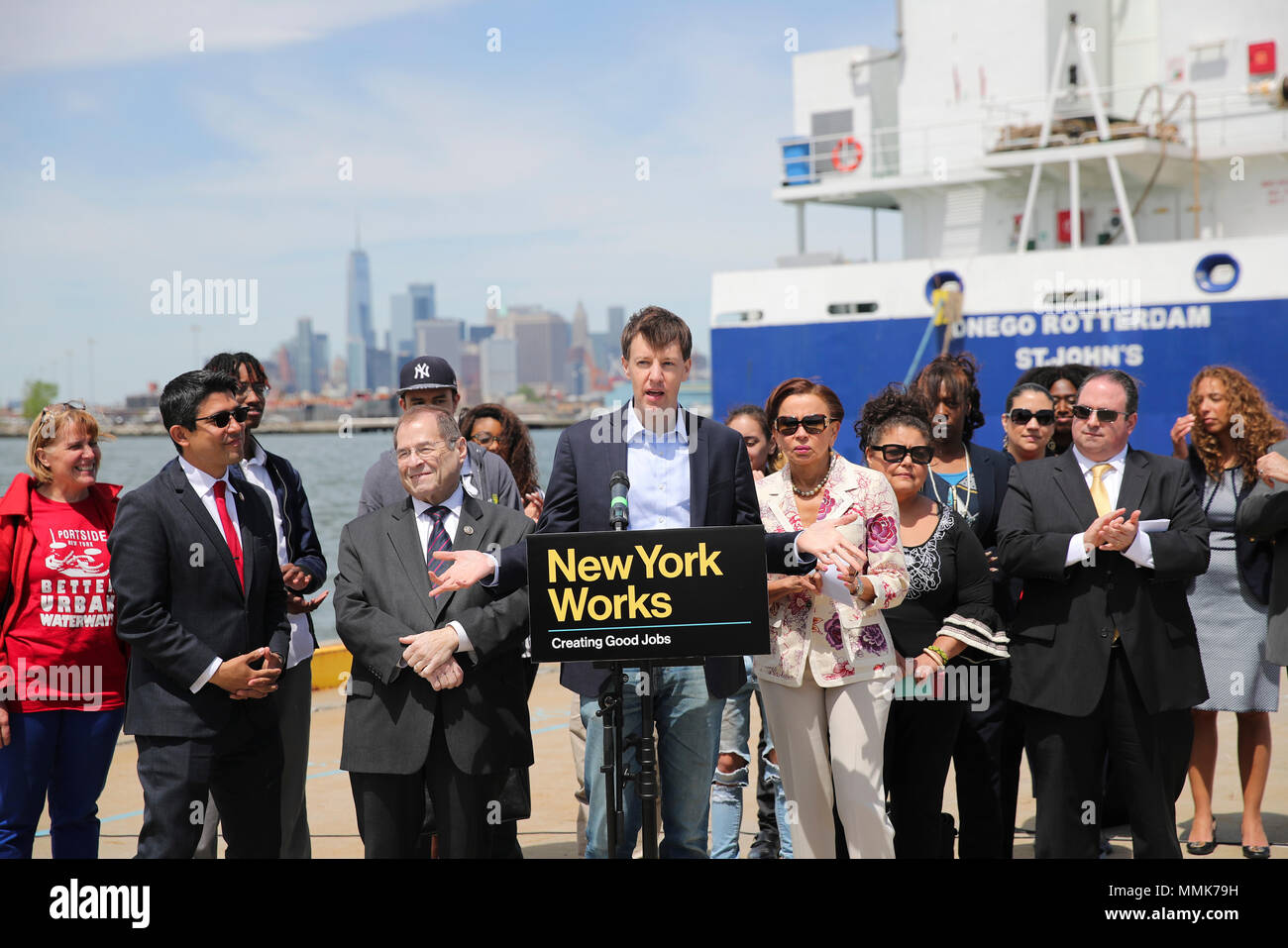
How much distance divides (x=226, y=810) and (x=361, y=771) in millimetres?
589

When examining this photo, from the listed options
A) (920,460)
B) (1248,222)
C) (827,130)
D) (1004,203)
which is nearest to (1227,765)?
(920,460)

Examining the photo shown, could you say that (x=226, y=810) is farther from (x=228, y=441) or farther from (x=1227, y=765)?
(x=1227, y=765)

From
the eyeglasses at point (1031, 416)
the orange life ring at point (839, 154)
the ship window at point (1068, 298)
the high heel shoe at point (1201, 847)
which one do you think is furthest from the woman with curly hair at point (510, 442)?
the orange life ring at point (839, 154)

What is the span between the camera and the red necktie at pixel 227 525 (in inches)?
159

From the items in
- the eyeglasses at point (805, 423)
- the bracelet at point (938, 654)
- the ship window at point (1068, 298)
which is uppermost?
the ship window at point (1068, 298)

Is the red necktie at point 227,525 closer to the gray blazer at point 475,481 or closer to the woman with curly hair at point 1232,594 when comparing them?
the gray blazer at point 475,481

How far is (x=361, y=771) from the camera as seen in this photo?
3.79m

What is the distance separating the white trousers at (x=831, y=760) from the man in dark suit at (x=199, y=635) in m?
1.79

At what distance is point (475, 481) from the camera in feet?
17.2

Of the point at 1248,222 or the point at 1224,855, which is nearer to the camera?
the point at 1224,855

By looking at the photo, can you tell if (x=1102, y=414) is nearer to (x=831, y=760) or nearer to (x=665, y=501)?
(x=831, y=760)

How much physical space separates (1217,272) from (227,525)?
15186mm

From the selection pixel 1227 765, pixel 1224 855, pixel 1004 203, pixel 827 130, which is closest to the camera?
pixel 1224 855
